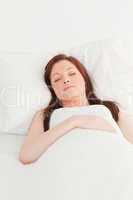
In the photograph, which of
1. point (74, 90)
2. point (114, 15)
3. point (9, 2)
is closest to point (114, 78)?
point (74, 90)

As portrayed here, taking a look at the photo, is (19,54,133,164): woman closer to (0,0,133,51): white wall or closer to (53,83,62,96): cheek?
(53,83,62,96): cheek

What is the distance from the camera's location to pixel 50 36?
219 centimetres

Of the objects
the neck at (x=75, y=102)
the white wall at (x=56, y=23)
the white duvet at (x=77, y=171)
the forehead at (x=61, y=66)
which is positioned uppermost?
the white wall at (x=56, y=23)

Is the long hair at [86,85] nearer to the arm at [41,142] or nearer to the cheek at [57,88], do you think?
the cheek at [57,88]

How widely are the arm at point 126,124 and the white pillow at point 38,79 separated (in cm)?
11

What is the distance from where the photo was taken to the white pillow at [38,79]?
1.88m

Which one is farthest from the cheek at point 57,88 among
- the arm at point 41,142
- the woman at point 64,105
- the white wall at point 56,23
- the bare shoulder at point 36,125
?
the white wall at point 56,23

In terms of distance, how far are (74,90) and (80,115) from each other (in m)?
0.15

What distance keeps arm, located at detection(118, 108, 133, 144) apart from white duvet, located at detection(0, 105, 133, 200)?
0.39ft

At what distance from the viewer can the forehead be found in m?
1.86

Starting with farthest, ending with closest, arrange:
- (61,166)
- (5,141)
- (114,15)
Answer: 1. (114,15)
2. (5,141)
3. (61,166)

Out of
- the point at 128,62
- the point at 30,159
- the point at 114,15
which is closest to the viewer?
the point at 30,159

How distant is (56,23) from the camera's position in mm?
2186

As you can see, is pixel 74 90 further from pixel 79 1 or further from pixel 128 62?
pixel 79 1
